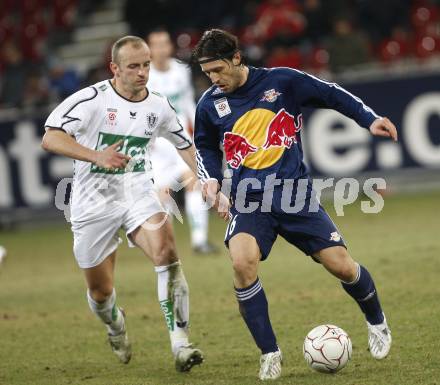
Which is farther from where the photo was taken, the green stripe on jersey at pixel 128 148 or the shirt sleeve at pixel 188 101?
the shirt sleeve at pixel 188 101

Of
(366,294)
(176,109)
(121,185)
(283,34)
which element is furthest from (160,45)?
(283,34)

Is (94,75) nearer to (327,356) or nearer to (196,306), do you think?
(196,306)

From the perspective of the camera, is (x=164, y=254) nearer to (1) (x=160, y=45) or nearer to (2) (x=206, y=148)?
(2) (x=206, y=148)

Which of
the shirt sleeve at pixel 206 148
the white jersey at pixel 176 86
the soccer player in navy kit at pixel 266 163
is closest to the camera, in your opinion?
the soccer player in navy kit at pixel 266 163

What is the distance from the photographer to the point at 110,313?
7.56 meters

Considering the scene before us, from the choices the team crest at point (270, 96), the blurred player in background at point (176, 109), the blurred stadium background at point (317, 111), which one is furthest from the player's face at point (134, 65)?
the blurred stadium background at point (317, 111)

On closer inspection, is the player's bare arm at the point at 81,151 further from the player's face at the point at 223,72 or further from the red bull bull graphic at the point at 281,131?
the red bull bull graphic at the point at 281,131

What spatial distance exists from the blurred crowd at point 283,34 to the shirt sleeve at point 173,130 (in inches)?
335

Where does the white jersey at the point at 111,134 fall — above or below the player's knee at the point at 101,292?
above

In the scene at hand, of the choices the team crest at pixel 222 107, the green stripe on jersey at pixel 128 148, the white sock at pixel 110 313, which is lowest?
the white sock at pixel 110 313

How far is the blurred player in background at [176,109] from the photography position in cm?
1166

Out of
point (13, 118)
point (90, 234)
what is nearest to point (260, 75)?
point (90, 234)

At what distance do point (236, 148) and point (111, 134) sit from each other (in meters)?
1.04

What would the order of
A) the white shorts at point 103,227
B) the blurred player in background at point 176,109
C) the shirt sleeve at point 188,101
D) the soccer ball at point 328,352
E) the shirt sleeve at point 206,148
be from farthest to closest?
the shirt sleeve at point 188,101 → the blurred player in background at point 176,109 → the white shorts at point 103,227 → the shirt sleeve at point 206,148 → the soccer ball at point 328,352
